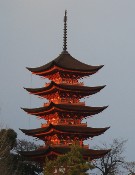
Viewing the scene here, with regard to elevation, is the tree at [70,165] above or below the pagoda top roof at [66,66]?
below

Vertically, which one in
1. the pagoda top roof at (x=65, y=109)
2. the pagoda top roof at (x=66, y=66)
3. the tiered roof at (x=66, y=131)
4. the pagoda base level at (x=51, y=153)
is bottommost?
the pagoda base level at (x=51, y=153)

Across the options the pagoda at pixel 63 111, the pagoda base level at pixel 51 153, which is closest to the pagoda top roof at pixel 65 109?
the pagoda at pixel 63 111

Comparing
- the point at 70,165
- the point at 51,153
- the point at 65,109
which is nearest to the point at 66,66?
the point at 65,109

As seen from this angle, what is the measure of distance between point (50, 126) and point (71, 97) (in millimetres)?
5568

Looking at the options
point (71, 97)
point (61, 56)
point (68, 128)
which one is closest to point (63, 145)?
point (68, 128)

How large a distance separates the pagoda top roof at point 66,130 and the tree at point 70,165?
64.9ft

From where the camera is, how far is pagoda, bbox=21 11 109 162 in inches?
2297

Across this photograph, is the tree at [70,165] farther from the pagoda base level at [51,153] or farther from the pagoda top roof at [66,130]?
the pagoda top roof at [66,130]

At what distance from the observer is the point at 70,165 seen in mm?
36844

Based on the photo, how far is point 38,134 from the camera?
60.6 metres

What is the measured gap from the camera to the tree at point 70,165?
36.7m

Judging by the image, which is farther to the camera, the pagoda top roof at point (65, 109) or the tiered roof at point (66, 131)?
the pagoda top roof at point (65, 109)

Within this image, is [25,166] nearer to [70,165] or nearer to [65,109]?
[65,109]

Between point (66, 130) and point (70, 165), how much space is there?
2098cm
